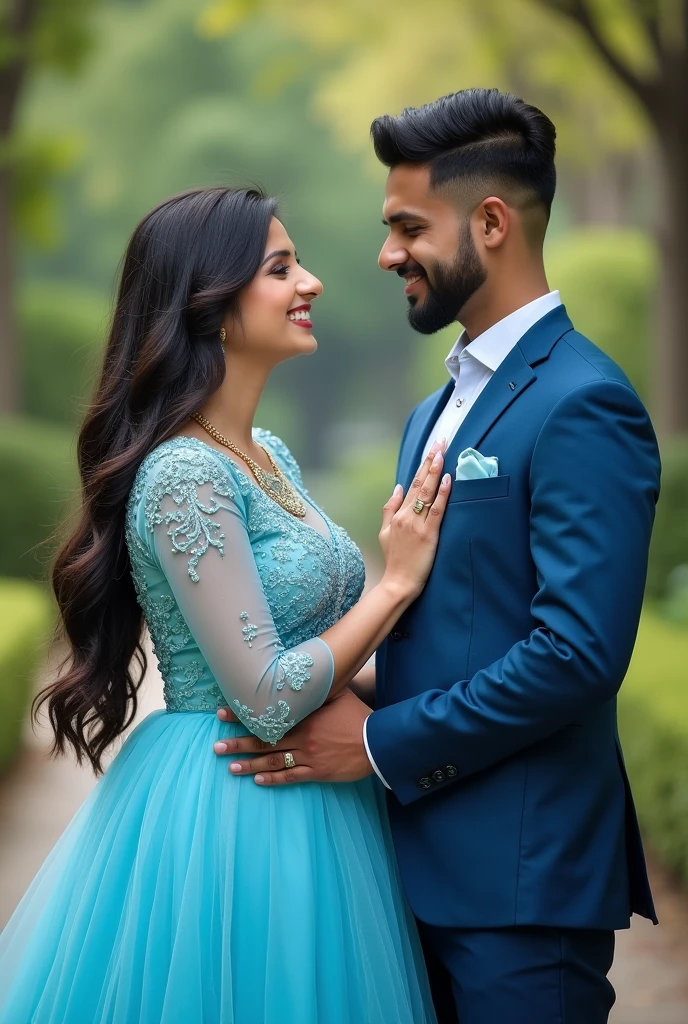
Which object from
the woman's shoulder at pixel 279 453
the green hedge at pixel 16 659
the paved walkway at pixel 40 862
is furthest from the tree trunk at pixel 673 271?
the woman's shoulder at pixel 279 453

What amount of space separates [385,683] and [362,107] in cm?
1835

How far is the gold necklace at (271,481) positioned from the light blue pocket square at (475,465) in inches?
21.5

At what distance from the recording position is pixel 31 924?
2.78 m

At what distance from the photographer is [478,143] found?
2.65 meters

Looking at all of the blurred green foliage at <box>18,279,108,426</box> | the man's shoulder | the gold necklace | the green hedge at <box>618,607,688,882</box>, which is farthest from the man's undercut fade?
the blurred green foliage at <box>18,279,108,426</box>

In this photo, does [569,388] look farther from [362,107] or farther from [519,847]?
[362,107]

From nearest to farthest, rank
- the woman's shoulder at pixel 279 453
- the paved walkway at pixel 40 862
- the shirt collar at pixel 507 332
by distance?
the shirt collar at pixel 507 332, the woman's shoulder at pixel 279 453, the paved walkway at pixel 40 862

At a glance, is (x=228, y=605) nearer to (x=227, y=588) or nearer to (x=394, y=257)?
(x=227, y=588)

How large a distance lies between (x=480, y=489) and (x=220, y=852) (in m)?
0.97

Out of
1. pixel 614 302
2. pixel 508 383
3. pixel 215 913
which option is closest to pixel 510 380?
pixel 508 383

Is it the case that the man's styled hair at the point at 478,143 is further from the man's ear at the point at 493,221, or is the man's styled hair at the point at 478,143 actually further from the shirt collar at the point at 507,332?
the shirt collar at the point at 507,332

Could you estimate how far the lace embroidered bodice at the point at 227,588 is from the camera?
2.51 metres

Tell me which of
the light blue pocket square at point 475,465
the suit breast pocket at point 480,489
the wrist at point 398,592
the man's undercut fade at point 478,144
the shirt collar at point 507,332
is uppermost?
the man's undercut fade at point 478,144

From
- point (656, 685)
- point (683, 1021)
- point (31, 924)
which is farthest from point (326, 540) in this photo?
point (656, 685)
